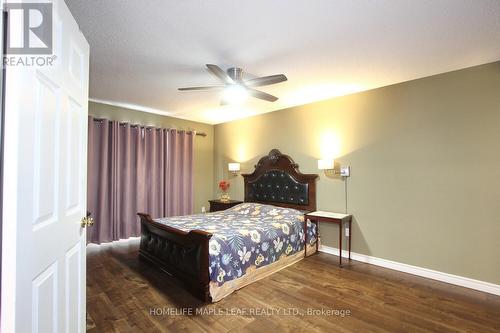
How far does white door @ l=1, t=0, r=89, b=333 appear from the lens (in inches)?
33.9

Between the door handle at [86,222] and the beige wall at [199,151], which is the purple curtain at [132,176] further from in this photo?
the door handle at [86,222]

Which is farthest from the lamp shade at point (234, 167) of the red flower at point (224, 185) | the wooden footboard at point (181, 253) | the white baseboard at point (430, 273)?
the white baseboard at point (430, 273)

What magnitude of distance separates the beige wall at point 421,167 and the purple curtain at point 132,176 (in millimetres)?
2688

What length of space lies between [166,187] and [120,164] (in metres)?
0.95

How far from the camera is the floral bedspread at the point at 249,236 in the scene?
2537 mm

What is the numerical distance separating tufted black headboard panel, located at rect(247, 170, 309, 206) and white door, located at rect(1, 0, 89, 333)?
10.5ft

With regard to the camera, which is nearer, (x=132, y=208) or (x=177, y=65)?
(x=177, y=65)

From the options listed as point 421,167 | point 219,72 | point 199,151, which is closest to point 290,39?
point 219,72

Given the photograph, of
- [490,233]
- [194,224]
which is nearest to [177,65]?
[194,224]

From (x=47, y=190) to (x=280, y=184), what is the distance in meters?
3.64

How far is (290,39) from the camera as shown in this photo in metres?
2.21

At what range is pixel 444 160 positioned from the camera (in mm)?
2934

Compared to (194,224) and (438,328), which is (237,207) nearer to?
(194,224)

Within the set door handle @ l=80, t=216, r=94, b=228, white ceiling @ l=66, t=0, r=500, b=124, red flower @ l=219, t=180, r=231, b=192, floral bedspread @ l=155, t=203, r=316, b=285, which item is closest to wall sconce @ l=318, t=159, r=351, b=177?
floral bedspread @ l=155, t=203, r=316, b=285
